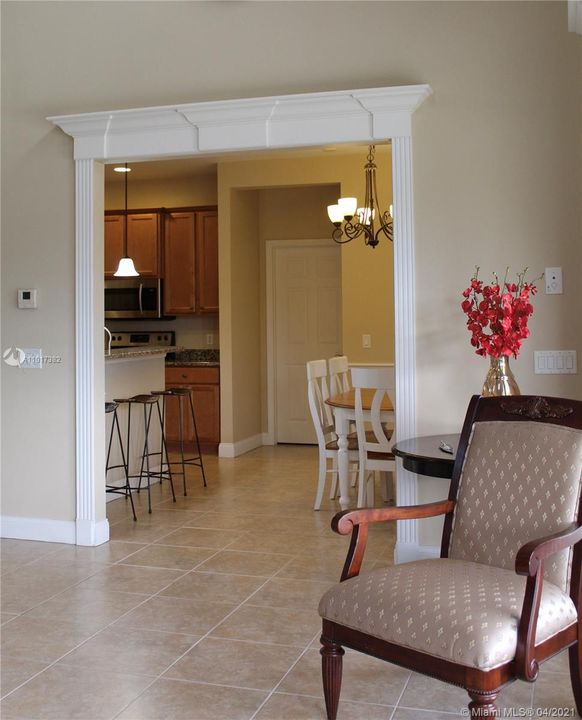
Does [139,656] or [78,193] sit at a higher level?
[78,193]

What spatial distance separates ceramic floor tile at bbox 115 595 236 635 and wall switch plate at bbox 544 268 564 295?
212 centimetres

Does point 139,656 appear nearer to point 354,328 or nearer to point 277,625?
point 277,625

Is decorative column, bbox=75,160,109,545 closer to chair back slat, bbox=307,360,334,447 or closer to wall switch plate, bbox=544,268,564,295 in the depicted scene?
chair back slat, bbox=307,360,334,447

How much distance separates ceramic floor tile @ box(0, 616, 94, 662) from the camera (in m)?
3.04

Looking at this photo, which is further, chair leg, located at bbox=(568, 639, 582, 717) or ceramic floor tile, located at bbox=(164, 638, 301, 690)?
ceramic floor tile, located at bbox=(164, 638, 301, 690)

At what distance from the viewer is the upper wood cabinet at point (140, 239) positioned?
8289 millimetres

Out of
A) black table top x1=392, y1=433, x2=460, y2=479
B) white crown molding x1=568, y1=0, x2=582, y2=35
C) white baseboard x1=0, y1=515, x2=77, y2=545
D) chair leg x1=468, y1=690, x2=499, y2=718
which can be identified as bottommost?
white baseboard x1=0, y1=515, x2=77, y2=545

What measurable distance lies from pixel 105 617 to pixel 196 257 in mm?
5236

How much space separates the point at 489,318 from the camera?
137 inches

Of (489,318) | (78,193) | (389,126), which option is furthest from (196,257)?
(489,318)

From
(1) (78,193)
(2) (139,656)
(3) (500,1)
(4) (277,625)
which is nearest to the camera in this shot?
(2) (139,656)

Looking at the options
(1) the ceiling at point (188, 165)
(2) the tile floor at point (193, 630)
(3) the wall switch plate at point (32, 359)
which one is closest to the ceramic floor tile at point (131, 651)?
(2) the tile floor at point (193, 630)

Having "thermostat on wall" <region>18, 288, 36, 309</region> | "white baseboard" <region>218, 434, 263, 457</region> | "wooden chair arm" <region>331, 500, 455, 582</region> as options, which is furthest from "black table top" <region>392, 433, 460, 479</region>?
"white baseboard" <region>218, 434, 263, 457</region>

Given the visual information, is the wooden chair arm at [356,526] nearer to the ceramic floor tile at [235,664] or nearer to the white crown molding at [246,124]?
the ceramic floor tile at [235,664]
